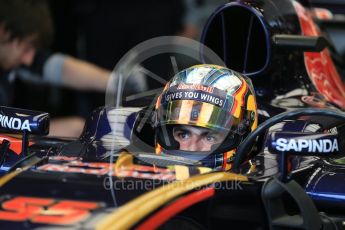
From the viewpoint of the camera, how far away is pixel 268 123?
286cm

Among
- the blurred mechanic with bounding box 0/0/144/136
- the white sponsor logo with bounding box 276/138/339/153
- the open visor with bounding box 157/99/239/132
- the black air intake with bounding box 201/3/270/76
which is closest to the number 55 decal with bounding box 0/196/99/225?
the white sponsor logo with bounding box 276/138/339/153

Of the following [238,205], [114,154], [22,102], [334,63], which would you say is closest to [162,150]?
[114,154]

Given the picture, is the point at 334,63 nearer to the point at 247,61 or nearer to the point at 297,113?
the point at 247,61

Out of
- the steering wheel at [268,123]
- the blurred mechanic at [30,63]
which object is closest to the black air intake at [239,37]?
the steering wheel at [268,123]

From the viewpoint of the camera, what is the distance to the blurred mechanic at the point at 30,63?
16.9ft

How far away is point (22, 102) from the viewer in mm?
6230

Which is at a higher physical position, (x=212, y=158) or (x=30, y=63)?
(x=30, y=63)

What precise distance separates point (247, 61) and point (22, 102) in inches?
107

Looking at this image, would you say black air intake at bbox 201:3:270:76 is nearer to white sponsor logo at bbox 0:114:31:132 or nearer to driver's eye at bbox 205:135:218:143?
driver's eye at bbox 205:135:218:143

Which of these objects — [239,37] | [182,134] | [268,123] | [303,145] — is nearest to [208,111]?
[182,134]

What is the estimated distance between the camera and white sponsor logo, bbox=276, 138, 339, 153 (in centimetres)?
271

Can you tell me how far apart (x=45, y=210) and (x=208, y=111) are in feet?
3.07

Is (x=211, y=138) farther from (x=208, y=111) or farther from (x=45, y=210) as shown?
(x=45, y=210)

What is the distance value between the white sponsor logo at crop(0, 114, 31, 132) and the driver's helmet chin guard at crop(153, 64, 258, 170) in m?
0.54
